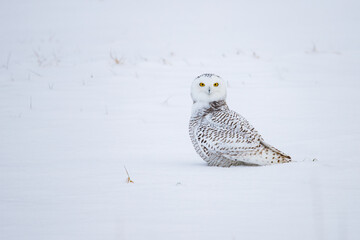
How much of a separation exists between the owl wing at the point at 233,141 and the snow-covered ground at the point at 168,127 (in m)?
0.15

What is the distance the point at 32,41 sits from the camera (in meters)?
14.6

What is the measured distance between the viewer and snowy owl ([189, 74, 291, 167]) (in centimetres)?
417

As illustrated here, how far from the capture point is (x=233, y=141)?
165 inches

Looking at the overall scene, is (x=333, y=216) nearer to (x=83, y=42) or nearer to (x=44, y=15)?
(x=83, y=42)

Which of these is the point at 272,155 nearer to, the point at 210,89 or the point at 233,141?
the point at 233,141

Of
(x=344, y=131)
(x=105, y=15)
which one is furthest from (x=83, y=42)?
(x=344, y=131)

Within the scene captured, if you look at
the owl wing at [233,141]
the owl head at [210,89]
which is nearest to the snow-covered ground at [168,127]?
the owl wing at [233,141]

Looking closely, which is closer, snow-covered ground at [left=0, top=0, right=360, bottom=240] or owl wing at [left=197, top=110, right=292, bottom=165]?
snow-covered ground at [left=0, top=0, right=360, bottom=240]

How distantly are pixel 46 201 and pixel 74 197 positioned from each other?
206mm

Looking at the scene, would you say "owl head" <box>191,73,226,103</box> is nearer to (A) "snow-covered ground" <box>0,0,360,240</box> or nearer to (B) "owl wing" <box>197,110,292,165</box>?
(B) "owl wing" <box>197,110,292,165</box>

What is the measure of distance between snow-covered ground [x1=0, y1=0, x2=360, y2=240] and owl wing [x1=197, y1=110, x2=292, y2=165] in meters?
A: 0.15

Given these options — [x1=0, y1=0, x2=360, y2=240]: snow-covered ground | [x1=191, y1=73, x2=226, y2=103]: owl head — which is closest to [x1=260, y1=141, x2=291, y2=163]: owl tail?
[x1=0, y1=0, x2=360, y2=240]: snow-covered ground

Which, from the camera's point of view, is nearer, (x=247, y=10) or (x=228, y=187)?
(x=228, y=187)

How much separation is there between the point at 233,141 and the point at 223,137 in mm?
110
